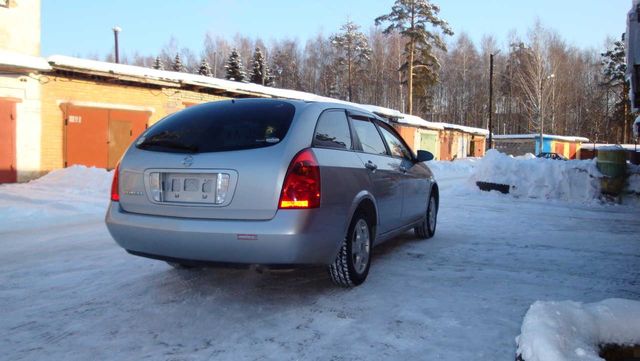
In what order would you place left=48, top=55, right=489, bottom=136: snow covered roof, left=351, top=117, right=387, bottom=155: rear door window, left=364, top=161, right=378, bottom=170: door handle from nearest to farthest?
left=364, top=161, right=378, bottom=170: door handle, left=351, top=117, right=387, bottom=155: rear door window, left=48, top=55, right=489, bottom=136: snow covered roof

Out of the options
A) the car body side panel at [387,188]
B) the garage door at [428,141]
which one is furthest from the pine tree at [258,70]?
the car body side panel at [387,188]

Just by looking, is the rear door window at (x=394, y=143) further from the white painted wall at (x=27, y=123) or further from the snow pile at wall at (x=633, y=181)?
the white painted wall at (x=27, y=123)

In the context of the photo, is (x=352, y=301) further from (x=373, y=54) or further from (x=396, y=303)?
(x=373, y=54)

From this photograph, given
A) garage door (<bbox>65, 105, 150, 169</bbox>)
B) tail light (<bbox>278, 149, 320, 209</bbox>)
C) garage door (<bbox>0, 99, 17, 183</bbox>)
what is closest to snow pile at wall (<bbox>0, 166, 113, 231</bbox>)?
garage door (<bbox>0, 99, 17, 183</bbox>)

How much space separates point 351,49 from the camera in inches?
2103

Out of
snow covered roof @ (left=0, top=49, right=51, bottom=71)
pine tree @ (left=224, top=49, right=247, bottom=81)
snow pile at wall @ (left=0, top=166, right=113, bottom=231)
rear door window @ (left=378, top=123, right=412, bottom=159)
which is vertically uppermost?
pine tree @ (left=224, top=49, right=247, bottom=81)

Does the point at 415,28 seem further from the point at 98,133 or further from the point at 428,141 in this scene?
the point at 98,133

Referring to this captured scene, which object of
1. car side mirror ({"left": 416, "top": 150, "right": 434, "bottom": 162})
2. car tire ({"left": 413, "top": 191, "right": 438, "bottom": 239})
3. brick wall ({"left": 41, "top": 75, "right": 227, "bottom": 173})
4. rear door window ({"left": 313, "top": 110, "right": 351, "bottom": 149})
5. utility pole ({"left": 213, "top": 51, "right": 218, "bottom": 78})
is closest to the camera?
rear door window ({"left": 313, "top": 110, "right": 351, "bottom": 149})

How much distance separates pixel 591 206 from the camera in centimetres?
1053

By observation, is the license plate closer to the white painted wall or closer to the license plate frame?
the license plate frame

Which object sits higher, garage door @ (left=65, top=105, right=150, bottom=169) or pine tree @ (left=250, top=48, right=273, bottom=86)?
pine tree @ (left=250, top=48, right=273, bottom=86)

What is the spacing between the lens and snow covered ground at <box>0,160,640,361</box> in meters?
2.84

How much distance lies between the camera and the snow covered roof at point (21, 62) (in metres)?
12.8

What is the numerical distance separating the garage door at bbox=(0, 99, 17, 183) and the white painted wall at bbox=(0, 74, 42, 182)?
12 centimetres
